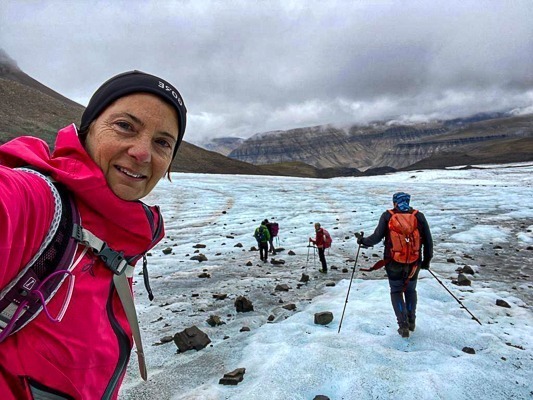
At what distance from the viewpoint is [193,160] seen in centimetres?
11300

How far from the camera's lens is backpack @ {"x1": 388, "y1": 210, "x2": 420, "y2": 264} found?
17.1 ft

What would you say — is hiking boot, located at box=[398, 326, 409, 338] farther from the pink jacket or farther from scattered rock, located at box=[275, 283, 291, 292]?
the pink jacket

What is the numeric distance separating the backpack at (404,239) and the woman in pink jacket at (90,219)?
4358mm

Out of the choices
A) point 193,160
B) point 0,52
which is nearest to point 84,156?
point 193,160

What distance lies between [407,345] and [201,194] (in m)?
25.7

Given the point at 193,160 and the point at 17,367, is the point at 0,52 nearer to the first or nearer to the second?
the point at 193,160

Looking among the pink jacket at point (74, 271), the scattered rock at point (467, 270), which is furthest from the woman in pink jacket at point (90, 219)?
the scattered rock at point (467, 270)

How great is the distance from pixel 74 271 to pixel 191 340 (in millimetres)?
4332

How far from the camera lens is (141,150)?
5.36 feet

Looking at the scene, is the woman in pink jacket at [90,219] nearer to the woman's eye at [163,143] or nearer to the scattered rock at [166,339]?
the woman's eye at [163,143]

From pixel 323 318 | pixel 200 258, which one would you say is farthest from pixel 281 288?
pixel 200 258

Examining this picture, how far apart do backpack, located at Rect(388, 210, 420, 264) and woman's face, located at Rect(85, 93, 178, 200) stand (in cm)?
448

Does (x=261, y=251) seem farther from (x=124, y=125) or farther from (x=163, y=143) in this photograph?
(x=124, y=125)

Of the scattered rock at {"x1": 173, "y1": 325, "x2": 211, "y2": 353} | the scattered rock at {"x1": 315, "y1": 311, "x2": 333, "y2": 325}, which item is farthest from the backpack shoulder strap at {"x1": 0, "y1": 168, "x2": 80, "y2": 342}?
the scattered rock at {"x1": 315, "y1": 311, "x2": 333, "y2": 325}
